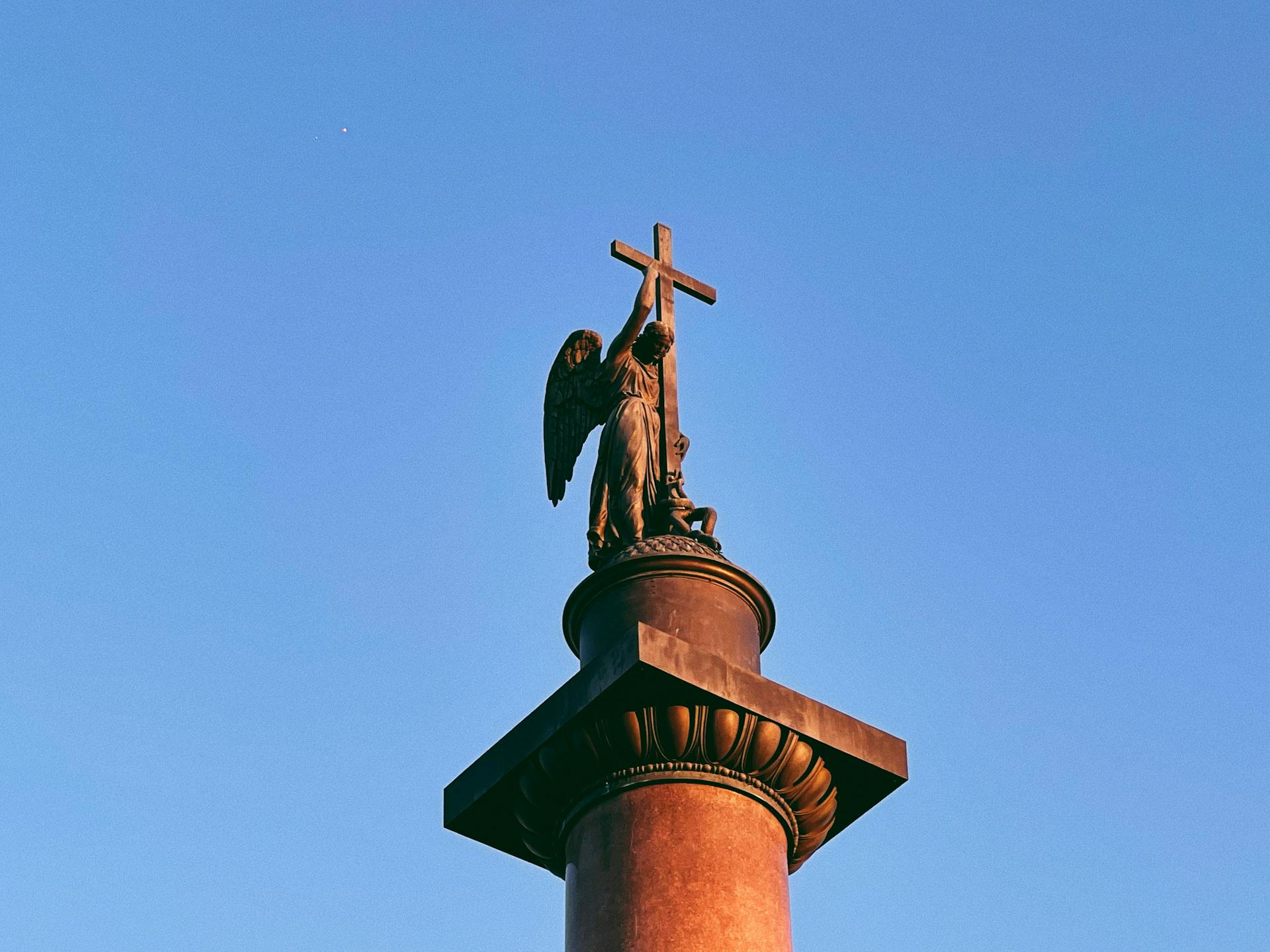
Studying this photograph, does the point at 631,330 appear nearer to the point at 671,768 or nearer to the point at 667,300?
the point at 667,300

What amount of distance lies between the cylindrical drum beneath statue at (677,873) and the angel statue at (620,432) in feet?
6.48

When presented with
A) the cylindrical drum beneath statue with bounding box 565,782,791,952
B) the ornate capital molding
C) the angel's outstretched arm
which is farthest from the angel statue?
the cylindrical drum beneath statue with bounding box 565,782,791,952

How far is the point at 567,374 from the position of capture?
13.9 meters

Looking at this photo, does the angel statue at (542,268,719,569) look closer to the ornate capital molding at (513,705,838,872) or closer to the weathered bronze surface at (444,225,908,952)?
the weathered bronze surface at (444,225,908,952)

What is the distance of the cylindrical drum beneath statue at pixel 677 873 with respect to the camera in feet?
32.7

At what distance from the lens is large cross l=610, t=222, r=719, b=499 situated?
12867 mm

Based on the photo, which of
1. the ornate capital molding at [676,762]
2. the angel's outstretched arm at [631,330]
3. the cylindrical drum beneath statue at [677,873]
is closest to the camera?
the cylindrical drum beneath statue at [677,873]

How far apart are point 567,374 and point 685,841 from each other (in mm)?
4564

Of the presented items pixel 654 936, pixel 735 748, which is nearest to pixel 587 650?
pixel 735 748

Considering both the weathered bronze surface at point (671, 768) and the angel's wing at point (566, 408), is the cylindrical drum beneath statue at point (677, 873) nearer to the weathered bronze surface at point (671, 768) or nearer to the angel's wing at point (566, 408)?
the weathered bronze surface at point (671, 768)

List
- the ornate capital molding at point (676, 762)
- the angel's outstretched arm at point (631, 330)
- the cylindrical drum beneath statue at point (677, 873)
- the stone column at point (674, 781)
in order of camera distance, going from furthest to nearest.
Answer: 1. the angel's outstretched arm at point (631, 330)
2. the ornate capital molding at point (676, 762)
3. the stone column at point (674, 781)
4. the cylindrical drum beneath statue at point (677, 873)

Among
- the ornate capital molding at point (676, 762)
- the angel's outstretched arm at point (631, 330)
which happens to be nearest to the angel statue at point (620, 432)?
the angel's outstretched arm at point (631, 330)

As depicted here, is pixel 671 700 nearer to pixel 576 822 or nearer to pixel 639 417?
pixel 576 822

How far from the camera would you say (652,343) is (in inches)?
525
